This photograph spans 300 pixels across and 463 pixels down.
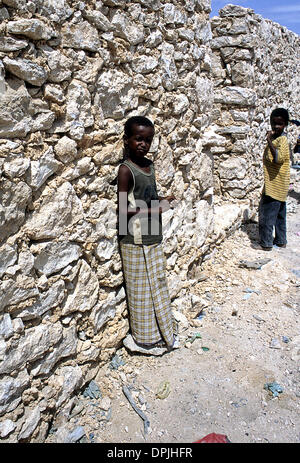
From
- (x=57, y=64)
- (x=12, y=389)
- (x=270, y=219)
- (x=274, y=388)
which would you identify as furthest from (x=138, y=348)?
(x=270, y=219)

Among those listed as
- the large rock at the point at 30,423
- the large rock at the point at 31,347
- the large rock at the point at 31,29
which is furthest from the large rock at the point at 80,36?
the large rock at the point at 30,423

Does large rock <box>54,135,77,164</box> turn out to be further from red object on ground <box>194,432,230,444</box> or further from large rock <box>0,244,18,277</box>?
red object on ground <box>194,432,230,444</box>

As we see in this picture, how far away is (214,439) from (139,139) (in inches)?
74.3

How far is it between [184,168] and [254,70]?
2.65 metres

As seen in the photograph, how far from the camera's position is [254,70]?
5086 millimetres

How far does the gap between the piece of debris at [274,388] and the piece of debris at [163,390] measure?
699 mm

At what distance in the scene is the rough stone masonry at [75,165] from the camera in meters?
1.70

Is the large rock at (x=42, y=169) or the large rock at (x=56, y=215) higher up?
the large rock at (x=42, y=169)

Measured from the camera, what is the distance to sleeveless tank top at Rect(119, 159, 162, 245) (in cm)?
244

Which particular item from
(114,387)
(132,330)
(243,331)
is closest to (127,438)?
(114,387)

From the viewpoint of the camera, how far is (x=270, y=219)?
15.6 feet

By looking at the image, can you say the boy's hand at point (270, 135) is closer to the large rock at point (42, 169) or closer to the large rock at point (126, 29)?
the large rock at point (126, 29)

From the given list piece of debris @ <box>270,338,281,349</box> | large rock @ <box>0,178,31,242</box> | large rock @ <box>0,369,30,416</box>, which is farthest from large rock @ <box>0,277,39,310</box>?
piece of debris @ <box>270,338,281,349</box>

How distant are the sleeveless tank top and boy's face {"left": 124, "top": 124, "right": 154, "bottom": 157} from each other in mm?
101
